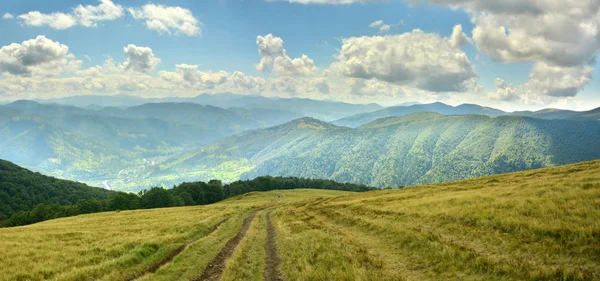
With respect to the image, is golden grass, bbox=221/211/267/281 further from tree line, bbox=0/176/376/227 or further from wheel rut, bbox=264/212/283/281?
tree line, bbox=0/176/376/227

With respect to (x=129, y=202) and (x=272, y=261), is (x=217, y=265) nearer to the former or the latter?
(x=272, y=261)

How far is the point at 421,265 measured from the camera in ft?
53.9

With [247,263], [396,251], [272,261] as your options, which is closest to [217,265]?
[247,263]

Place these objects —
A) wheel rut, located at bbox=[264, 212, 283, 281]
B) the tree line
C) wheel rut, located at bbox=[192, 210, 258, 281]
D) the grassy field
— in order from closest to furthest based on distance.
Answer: the grassy field < wheel rut, located at bbox=[264, 212, 283, 281] < wheel rut, located at bbox=[192, 210, 258, 281] < the tree line

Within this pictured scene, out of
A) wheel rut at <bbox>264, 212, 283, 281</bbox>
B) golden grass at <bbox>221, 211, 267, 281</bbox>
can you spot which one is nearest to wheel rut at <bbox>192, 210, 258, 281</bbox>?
golden grass at <bbox>221, 211, 267, 281</bbox>

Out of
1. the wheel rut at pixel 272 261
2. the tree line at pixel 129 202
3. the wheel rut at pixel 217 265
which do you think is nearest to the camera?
the wheel rut at pixel 272 261

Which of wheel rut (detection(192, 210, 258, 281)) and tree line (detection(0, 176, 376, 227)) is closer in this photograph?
wheel rut (detection(192, 210, 258, 281))

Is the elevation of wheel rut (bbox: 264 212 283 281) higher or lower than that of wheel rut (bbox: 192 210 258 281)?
lower

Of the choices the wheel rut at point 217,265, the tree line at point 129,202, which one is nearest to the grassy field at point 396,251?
the wheel rut at point 217,265

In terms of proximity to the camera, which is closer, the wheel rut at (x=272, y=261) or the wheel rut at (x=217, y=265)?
the wheel rut at (x=272, y=261)

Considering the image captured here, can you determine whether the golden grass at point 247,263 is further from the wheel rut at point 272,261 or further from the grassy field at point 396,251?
the wheel rut at point 272,261

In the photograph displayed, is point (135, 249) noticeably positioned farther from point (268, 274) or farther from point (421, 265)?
point (421, 265)

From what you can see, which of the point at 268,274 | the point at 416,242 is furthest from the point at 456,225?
the point at 268,274

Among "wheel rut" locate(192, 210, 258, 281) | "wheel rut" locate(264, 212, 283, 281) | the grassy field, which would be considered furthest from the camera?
"wheel rut" locate(192, 210, 258, 281)
